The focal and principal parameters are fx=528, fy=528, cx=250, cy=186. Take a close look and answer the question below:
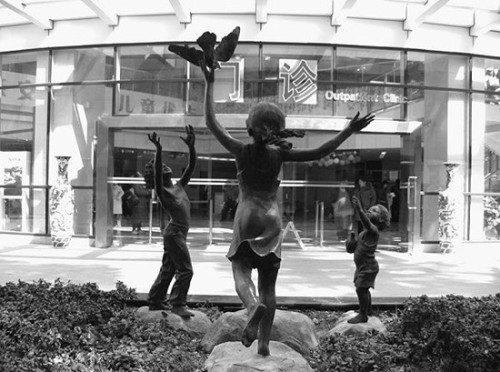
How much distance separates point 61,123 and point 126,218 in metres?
3.38

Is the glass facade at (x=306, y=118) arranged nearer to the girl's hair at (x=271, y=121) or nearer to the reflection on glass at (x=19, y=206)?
the reflection on glass at (x=19, y=206)

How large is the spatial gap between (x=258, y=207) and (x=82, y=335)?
1926mm

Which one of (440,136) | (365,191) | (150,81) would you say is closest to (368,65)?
(440,136)

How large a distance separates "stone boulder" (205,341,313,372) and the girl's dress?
0.67 meters

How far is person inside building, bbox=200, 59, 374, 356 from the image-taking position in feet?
11.8

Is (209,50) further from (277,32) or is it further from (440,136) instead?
(440,136)

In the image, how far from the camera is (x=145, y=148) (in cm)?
1488

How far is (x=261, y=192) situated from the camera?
377 cm

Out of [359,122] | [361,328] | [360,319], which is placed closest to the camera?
[359,122]

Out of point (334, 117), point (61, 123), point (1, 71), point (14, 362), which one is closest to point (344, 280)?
point (334, 117)

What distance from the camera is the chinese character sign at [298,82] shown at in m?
14.4

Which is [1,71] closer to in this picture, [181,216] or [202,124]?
[202,124]

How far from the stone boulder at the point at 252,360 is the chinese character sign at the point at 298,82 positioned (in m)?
10.9

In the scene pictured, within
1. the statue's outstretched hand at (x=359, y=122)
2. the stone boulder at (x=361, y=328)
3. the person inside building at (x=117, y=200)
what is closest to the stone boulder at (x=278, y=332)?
the stone boulder at (x=361, y=328)
